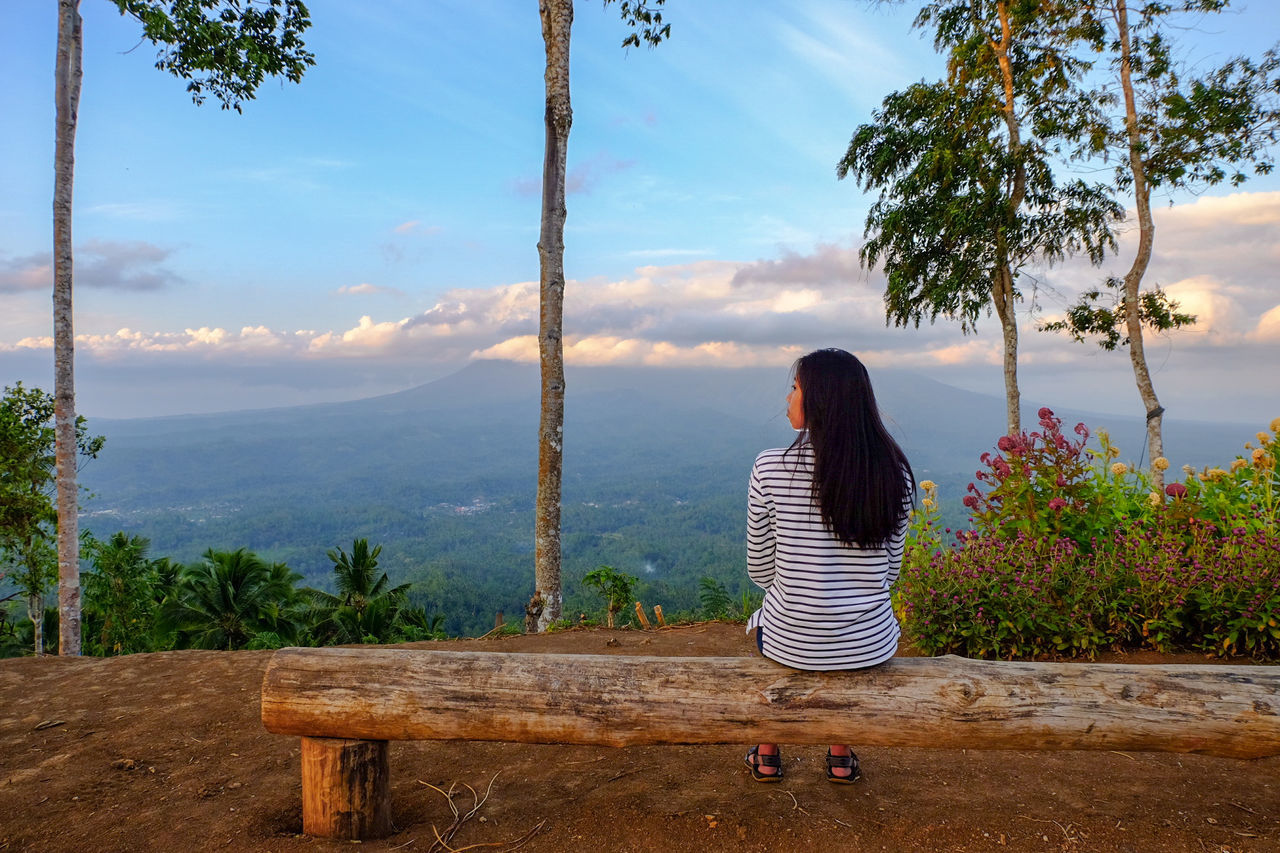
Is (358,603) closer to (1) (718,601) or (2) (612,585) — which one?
(1) (718,601)

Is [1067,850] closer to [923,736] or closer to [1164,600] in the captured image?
[923,736]

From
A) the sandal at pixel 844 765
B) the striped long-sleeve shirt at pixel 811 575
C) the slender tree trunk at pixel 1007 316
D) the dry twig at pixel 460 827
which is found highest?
the slender tree trunk at pixel 1007 316

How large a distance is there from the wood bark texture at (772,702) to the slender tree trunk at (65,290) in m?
8.24

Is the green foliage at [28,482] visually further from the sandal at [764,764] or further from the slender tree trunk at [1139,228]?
the slender tree trunk at [1139,228]

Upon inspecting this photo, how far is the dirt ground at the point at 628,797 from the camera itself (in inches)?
108

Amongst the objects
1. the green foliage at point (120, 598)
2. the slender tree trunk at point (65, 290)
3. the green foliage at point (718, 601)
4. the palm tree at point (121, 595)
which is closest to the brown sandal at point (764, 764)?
the green foliage at point (718, 601)

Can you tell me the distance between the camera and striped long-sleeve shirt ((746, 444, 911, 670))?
260cm

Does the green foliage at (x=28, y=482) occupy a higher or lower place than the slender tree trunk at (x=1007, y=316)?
lower

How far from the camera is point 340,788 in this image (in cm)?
289

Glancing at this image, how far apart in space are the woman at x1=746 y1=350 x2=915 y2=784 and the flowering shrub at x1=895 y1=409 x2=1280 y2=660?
2254 mm

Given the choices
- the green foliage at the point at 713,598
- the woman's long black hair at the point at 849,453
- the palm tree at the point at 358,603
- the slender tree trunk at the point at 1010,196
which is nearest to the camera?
the woman's long black hair at the point at 849,453

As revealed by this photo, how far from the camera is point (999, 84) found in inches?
565

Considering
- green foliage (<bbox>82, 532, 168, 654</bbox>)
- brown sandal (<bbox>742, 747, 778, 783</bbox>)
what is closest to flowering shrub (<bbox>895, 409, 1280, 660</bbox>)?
brown sandal (<bbox>742, 747, 778, 783</bbox>)

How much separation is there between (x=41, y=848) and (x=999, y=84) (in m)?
17.2
